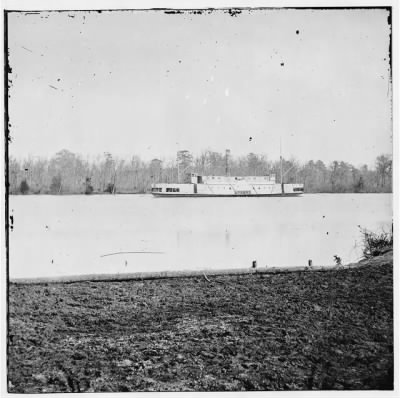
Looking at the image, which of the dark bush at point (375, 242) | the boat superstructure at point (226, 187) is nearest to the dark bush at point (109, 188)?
the boat superstructure at point (226, 187)

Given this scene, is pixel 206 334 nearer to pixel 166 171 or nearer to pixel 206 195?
pixel 206 195

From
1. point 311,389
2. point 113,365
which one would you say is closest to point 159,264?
point 113,365

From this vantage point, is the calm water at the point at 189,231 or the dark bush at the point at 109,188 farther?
the dark bush at the point at 109,188

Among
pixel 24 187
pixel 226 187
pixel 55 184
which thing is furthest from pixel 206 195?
pixel 24 187

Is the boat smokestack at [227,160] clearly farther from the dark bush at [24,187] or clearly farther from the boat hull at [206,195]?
the dark bush at [24,187]

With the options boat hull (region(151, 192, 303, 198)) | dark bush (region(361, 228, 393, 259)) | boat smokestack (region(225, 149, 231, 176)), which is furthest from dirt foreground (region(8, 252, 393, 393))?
boat smokestack (region(225, 149, 231, 176))

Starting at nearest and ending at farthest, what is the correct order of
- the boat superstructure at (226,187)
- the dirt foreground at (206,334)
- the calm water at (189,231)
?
1. the dirt foreground at (206,334)
2. the calm water at (189,231)
3. the boat superstructure at (226,187)

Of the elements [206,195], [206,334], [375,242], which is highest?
[206,195]
